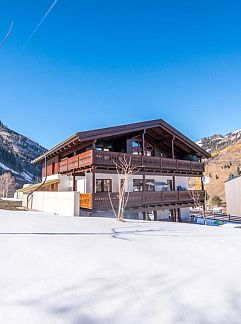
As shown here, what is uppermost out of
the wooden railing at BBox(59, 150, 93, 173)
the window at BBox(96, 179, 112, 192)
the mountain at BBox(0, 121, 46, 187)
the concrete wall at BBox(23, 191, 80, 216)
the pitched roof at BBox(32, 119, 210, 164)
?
the mountain at BBox(0, 121, 46, 187)

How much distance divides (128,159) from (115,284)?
43.7 ft

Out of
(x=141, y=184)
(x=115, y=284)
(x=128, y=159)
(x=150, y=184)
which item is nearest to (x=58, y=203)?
(x=128, y=159)

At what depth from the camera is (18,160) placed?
327ft

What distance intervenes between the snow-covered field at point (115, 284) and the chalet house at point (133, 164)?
342 inches

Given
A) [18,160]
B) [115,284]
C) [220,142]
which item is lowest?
[115,284]

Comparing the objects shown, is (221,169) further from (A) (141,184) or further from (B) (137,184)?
(B) (137,184)

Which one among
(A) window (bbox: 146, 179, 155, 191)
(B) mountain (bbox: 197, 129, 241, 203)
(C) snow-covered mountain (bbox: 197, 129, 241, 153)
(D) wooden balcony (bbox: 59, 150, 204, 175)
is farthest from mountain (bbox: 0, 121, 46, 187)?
(C) snow-covered mountain (bbox: 197, 129, 241, 153)

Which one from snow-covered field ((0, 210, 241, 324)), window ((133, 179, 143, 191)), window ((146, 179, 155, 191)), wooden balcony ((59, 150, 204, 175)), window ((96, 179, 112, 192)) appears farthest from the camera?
window ((146, 179, 155, 191))

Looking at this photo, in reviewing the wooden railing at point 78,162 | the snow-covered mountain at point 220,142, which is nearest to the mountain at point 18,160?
the wooden railing at point 78,162

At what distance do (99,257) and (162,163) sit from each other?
14.7 m

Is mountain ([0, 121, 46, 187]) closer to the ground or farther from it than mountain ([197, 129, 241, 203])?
farther from it

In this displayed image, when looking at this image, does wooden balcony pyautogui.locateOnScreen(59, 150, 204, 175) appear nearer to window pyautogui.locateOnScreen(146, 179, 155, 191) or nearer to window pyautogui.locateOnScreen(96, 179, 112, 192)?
window pyautogui.locateOnScreen(146, 179, 155, 191)

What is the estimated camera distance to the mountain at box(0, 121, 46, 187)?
8789 centimetres

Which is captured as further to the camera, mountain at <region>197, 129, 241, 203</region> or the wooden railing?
mountain at <region>197, 129, 241, 203</region>
